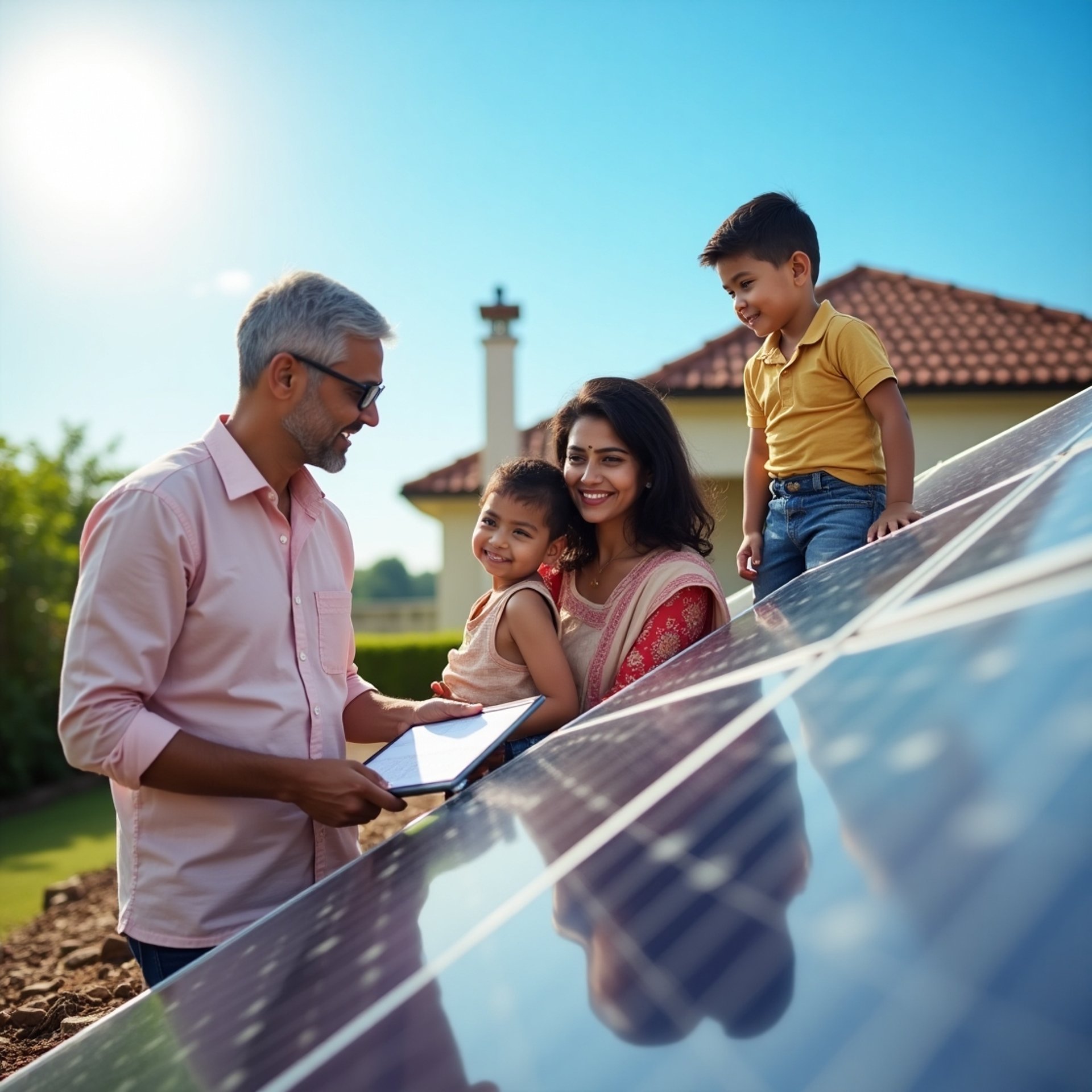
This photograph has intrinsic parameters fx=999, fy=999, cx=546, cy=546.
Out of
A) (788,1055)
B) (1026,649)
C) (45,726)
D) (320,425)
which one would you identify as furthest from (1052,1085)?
(45,726)

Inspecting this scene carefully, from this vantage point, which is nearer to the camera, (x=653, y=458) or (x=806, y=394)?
(x=653, y=458)

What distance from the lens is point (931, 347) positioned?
14320 mm

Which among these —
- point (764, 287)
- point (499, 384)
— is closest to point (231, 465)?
point (764, 287)

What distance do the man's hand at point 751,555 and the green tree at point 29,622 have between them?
41.6ft

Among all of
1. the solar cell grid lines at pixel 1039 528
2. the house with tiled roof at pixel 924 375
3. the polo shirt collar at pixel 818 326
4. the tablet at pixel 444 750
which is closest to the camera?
the solar cell grid lines at pixel 1039 528

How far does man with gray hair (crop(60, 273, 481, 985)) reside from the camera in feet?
7.80

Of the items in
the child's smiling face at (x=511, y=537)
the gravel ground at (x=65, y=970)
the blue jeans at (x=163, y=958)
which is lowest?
the gravel ground at (x=65, y=970)

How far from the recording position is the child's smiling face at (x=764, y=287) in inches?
138

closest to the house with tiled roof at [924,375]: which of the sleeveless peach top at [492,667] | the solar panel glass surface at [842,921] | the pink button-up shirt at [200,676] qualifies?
the sleeveless peach top at [492,667]

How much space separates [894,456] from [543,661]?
128 centimetres

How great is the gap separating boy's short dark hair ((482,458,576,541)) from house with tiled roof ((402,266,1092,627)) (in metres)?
8.47

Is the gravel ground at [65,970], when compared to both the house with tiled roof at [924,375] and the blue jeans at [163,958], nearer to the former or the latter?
the blue jeans at [163,958]

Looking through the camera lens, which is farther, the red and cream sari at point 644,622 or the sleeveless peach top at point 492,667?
the sleeveless peach top at point 492,667

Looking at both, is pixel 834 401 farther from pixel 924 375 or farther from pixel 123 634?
pixel 924 375
